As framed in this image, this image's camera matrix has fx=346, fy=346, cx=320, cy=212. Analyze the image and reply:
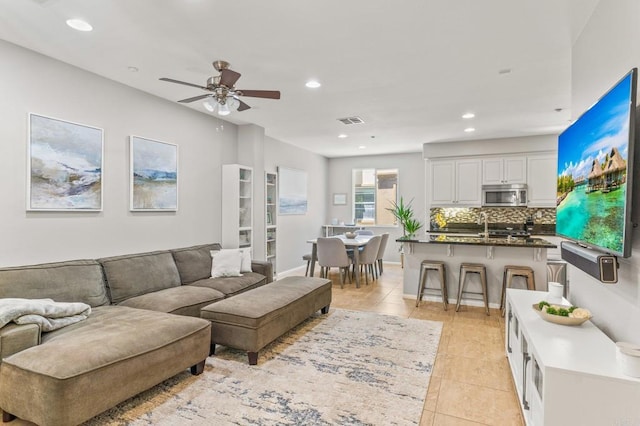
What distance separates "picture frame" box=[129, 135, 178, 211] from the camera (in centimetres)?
397

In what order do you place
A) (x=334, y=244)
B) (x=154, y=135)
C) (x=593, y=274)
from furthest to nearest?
(x=334, y=244)
(x=154, y=135)
(x=593, y=274)

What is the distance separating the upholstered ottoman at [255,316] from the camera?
9.68 feet

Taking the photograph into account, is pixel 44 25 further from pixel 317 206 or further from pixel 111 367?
pixel 317 206

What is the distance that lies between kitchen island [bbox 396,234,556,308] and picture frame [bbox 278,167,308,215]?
2.82 metres

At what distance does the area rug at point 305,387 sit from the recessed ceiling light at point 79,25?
109 inches

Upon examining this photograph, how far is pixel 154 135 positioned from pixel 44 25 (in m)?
1.69

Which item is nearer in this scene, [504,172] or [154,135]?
[154,135]

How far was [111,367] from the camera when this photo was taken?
2090 mm

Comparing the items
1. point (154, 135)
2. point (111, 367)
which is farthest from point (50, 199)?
point (111, 367)

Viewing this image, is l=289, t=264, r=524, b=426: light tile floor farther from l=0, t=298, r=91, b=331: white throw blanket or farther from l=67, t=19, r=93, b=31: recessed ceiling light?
l=67, t=19, r=93, b=31: recessed ceiling light

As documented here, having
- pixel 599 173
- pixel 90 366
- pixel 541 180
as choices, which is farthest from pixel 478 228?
pixel 90 366

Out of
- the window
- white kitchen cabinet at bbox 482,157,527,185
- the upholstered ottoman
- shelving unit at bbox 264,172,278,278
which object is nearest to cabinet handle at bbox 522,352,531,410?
the upholstered ottoman

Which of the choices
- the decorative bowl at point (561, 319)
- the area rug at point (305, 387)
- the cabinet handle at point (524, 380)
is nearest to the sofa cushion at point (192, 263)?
the area rug at point (305, 387)

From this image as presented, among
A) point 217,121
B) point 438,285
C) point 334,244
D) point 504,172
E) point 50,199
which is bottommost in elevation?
point 438,285
